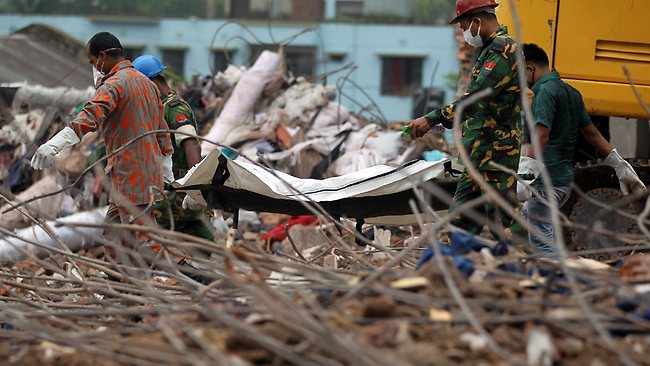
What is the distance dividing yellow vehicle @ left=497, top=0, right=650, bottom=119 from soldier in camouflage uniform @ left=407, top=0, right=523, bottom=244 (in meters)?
1.49

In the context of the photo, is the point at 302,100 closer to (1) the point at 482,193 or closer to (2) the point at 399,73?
(1) the point at 482,193

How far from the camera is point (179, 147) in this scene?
8094 millimetres

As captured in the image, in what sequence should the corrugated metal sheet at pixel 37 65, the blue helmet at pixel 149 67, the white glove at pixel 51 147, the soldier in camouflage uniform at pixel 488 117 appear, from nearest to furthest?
the white glove at pixel 51 147
the soldier in camouflage uniform at pixel 488 117
the blue helmet at pixel 149 67
the corrugated metal sheet at pixel 37 65

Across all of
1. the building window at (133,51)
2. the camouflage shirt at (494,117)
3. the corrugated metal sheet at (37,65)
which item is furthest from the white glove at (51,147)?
the building window at (133,51)

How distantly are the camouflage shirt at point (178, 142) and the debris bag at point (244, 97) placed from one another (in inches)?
160

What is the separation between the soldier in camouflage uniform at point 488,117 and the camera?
6.48m

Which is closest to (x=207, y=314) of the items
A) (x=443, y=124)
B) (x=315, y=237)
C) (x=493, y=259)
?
(x=493, y=259)

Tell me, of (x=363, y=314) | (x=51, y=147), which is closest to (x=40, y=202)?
(x=51, y=147)

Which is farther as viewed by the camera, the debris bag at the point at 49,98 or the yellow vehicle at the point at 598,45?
the debris bag at the point at 49,98

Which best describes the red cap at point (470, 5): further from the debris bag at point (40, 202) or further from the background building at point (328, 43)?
the background building at point (328, 43)

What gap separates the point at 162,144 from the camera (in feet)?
24.3

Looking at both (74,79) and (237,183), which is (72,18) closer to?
(74,79)

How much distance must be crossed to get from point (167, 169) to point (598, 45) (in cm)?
322

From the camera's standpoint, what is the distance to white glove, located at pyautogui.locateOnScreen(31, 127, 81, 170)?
20.9 feet
